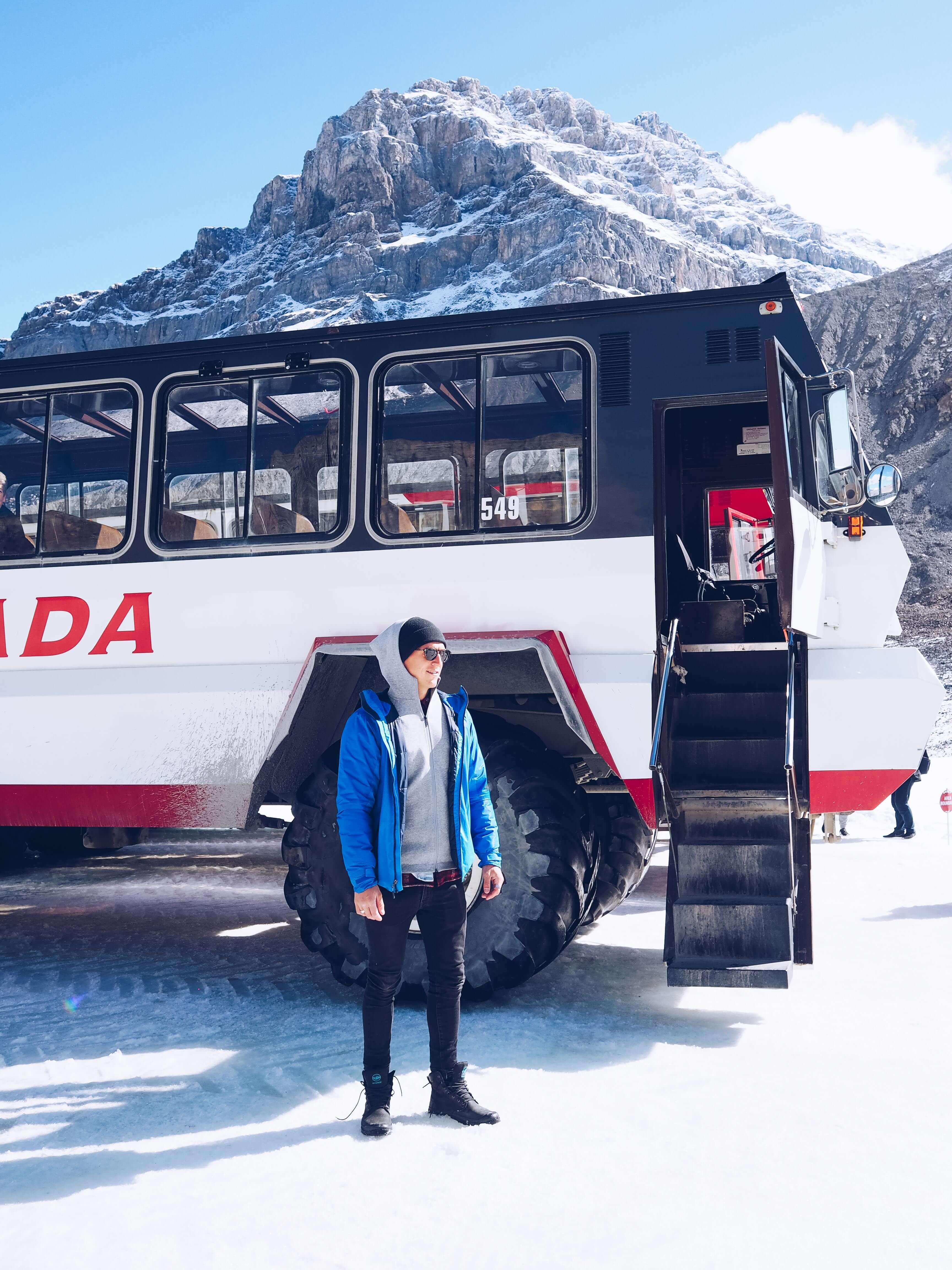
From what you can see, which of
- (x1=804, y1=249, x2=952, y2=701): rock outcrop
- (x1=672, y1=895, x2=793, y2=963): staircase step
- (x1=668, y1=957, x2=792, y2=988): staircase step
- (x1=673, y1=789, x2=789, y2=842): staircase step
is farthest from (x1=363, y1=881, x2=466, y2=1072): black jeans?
(x1=804, y1=249, x2=952, y2=701): rock outcrop

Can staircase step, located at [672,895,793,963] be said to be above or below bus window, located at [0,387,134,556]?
below

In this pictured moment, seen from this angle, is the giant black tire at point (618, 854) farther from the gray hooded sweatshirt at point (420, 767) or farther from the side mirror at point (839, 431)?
the gray hooded sweatshirt at point (420, 767)

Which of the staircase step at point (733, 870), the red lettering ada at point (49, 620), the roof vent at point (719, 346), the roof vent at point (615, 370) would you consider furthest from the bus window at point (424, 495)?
the staircase step at point (733, 870)

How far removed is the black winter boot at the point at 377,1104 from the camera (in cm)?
315

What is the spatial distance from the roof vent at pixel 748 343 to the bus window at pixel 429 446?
1176mm

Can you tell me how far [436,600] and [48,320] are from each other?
431 feet

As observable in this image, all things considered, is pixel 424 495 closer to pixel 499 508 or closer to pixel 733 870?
pixel 499 508

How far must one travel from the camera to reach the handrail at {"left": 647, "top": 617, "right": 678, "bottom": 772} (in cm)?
411

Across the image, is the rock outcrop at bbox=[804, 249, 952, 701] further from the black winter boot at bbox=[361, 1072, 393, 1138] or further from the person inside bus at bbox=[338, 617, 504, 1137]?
the black winter boot at bbox=[361, 1072, 393, 1138]

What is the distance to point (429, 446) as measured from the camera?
4688 millimetres

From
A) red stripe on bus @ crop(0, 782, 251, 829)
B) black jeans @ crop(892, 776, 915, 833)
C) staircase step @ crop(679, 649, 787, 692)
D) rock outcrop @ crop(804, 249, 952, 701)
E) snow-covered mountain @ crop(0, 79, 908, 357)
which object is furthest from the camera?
snow-covered mountain @ crop(0, 79, 908, 357)

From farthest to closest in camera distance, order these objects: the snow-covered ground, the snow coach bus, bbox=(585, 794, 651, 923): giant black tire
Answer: bbox=(585, 794, 651, 923): giant black tire, the snow coach bus, the snow-covered ground

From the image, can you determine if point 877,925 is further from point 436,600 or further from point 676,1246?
point 676,1246

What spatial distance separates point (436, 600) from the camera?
454 cm
